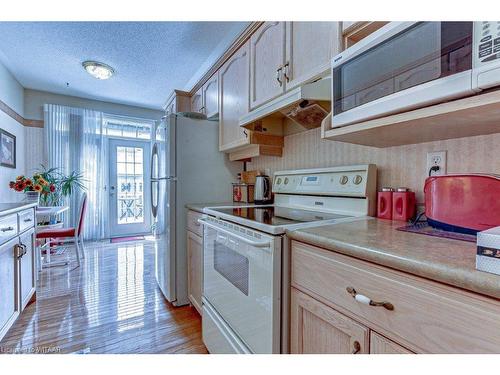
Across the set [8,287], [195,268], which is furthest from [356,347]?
[8,287]

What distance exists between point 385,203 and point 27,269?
258cm

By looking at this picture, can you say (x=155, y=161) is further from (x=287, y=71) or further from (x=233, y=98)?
(x=287, y=71)

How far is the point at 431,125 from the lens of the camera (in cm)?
84

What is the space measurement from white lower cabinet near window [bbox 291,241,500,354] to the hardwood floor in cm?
99

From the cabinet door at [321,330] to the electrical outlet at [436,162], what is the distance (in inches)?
30.0

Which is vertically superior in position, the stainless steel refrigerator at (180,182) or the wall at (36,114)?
the wall at (36,114)

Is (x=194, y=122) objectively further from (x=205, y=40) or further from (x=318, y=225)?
(x=318, y=225)

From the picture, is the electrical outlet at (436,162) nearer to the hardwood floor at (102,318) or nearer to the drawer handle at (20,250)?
the hardwood floor at (102,318)

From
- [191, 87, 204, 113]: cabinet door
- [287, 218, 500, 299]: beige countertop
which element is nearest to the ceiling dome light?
[191, 87, 204, 113]: cabinet door

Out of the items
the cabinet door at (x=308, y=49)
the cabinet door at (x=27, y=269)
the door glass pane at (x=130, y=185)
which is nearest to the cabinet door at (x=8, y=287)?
the cabinet door at (x=27, y=269)

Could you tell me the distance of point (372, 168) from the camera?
4.16ft

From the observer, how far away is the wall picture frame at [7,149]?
9.57 feet
